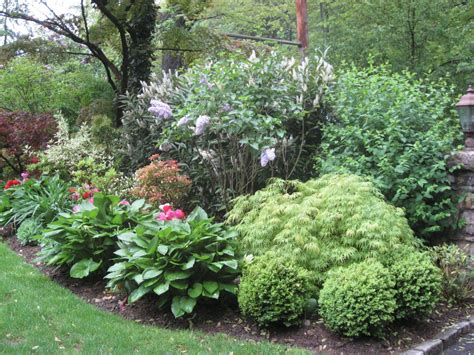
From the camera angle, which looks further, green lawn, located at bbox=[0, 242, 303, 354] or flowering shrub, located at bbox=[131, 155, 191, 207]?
flowering shrub, located at bbox=[131, 155, 191, 207]

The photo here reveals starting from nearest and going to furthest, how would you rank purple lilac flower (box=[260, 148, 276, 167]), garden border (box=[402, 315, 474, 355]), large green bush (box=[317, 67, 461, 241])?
garden border (box=[402, 315, 474, 355]) → large green bush (box=[317, 67, 461, 241]) → purple lilac flower (box=[260, 148, 276, 167])

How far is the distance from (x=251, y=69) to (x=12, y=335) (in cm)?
401

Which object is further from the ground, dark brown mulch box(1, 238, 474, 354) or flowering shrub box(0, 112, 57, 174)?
flowering shrub box(0, 112, 57, 174)

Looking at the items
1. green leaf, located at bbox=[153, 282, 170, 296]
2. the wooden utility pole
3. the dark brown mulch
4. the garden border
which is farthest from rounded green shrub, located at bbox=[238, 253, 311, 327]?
the wooden utility pole

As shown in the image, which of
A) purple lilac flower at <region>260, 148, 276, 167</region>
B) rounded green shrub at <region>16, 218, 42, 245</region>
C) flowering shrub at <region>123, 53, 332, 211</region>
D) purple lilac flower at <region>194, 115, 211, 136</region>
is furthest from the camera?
rounded green shrub at <region>16, 218, 42, 245</region>

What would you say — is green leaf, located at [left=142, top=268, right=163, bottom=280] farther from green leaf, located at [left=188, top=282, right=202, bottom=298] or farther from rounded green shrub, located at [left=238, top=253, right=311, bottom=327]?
rounded green shrub, located at [left=238, top=253, right=311, bottom=327]

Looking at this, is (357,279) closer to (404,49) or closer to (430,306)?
(430,306)

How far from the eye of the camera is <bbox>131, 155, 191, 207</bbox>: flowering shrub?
245 inches

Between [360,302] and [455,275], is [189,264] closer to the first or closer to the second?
[360,302]

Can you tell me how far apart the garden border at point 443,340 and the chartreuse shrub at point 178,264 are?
1529 millimetres

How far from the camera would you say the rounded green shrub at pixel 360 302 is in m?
3.66

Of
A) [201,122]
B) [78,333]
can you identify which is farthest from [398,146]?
[78,333]

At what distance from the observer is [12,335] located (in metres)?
3.88

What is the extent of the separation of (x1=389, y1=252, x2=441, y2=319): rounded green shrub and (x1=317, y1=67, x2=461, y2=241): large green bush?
128 centimetres
